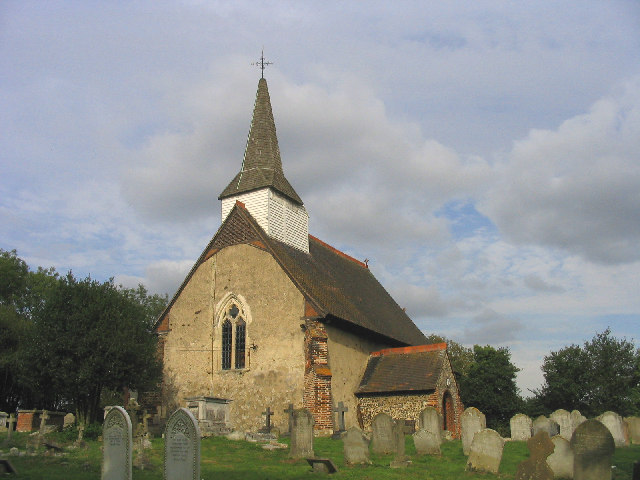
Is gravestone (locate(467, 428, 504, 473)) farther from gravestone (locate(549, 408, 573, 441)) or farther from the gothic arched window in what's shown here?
the gothic arched window

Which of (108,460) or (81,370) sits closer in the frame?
(108,460)

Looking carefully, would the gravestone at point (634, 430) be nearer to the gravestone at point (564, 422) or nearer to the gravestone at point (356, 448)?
the gravestone at point (564, 422)

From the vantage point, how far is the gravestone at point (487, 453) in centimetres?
1499

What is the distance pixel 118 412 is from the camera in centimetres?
1173

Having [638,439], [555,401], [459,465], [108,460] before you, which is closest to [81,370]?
[108,460]

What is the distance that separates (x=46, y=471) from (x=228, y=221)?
1511 centimetres

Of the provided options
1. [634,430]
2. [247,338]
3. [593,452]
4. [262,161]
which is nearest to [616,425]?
[634,430]

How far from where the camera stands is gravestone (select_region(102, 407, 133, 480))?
11.4m

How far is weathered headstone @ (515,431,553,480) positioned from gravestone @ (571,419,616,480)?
0.66m

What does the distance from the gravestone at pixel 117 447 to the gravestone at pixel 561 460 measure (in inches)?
376

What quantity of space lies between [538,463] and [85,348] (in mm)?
16031

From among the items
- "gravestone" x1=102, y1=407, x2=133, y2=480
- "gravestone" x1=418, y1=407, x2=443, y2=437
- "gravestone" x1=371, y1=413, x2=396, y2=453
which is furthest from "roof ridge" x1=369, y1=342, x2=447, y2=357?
Result: "gravestone" x1=102, y1=407, x2=133, y2=480

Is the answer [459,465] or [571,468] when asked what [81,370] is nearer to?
[459,465]

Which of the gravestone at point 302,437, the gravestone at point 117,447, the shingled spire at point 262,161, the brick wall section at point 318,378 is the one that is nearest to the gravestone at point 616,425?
the brick wall section at point 318,378
